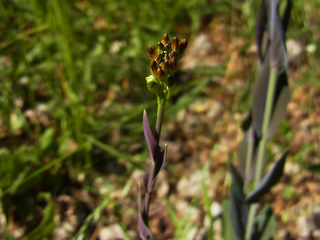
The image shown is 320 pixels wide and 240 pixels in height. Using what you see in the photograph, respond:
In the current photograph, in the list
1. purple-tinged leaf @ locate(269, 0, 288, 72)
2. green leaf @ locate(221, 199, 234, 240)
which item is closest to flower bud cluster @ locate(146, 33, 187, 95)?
purple-tinged leaf @ locate(269, 0, 288, 72)

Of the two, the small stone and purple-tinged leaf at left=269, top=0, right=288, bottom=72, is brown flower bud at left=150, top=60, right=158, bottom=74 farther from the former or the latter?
the small stone

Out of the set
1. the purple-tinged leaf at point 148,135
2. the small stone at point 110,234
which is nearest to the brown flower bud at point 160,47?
the purple-tinged leaf at point 148,135

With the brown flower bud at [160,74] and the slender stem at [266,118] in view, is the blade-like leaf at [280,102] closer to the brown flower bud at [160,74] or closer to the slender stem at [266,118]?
the slender stem at [266,118]

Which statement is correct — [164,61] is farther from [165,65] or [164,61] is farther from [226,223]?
[226,223]

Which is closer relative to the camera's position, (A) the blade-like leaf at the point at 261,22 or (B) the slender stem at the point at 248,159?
(A) the blade-like leaf at the point at 261,22

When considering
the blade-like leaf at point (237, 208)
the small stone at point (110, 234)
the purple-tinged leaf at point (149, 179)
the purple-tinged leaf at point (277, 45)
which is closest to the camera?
the purple-tinged leaf at point (149, 179)

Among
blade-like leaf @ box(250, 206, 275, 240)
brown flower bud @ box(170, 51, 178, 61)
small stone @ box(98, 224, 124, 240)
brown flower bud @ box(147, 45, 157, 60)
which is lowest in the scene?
small stone @ box(98, 224, 124, 240)

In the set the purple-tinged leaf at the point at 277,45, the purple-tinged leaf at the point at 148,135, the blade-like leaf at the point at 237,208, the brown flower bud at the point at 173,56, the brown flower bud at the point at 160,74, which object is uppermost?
the brown flower bud at the point at 173,56
